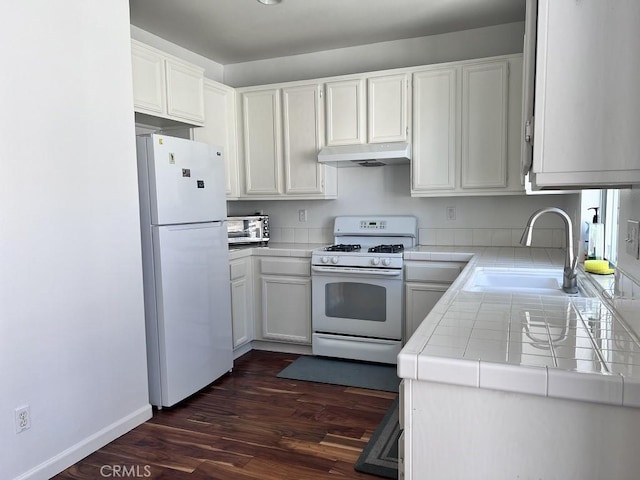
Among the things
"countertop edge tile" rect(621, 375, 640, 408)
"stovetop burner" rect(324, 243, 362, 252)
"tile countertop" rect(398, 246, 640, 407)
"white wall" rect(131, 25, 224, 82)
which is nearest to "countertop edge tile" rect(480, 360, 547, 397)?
"tile countertop" rect(398, 246, 640, 407)

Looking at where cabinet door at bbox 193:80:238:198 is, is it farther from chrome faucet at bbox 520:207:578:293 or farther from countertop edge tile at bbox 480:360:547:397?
countertop edge tile at bbox 480:360:547:397

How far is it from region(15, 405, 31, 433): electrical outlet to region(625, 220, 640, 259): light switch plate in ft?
7.97

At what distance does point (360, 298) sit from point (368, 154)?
42.7 inches

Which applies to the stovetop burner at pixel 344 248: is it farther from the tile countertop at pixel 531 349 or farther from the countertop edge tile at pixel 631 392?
the countertop edge tile at pixel 631 392

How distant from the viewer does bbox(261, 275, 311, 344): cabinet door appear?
12.5ft

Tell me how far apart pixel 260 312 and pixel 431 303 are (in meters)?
1.43

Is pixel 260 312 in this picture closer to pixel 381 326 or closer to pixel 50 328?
pixel 381 326

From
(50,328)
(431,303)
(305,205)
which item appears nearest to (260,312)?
(305,205)

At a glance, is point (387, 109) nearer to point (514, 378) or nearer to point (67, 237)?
point (67, 237)

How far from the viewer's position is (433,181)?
11.6 feet

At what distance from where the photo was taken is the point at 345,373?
343cm

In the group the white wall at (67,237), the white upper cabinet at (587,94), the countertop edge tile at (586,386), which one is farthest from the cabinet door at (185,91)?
the countertop edge tile at (586,386)

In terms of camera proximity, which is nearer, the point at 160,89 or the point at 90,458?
the point at 90,458

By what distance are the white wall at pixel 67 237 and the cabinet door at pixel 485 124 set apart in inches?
89.4
